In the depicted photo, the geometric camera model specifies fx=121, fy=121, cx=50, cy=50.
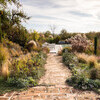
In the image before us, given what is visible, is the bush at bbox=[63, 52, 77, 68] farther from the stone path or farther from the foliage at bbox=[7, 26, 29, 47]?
the foliage at bbox=[7, 26, 29, 47]

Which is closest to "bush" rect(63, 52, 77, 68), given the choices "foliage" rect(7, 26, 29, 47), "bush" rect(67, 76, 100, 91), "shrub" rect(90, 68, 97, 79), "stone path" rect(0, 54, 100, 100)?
"shrub" rect(90, 68, 97, 79)

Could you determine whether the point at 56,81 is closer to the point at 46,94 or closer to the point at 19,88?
the point at 46,94

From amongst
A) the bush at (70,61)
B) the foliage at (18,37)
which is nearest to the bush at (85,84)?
the bush at (70,61)

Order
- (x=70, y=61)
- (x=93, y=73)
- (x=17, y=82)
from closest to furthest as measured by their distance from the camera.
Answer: (x=17, y=82)
(x=93, y=73)
(x=70, y=61)

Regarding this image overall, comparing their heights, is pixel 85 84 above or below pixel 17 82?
below

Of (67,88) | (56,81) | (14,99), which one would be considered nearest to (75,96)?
(67,88)

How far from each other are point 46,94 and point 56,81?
1.09 metres

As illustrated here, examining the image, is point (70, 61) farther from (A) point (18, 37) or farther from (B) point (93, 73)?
(A) point (18, 37)

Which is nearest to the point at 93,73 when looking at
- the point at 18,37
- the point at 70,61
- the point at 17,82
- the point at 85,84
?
the point at 85,84

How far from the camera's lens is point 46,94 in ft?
11.5

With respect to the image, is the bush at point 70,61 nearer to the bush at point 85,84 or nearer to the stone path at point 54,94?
the bush at point 85,84

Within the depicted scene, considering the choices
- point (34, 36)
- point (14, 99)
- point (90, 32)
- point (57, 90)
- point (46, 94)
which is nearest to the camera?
point (14, 99)

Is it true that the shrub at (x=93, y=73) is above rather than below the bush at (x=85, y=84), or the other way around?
above

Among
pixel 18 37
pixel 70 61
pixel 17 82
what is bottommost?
pixel 17 82
